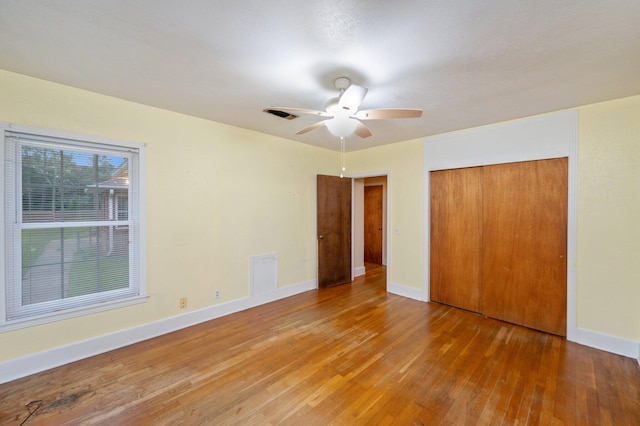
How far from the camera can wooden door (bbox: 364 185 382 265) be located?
22.1 ft

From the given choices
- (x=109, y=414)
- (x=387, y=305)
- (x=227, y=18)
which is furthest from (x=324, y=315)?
(x=227, y=18)

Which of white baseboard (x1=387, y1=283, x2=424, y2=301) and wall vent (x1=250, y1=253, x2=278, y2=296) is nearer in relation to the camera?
wall vent (x1=250, y1=253, x2=278, y2=296)

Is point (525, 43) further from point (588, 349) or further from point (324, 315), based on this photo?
point (324, 315)

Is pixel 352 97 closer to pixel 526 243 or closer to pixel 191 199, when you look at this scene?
pixel 191 199

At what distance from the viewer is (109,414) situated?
1.82 meters

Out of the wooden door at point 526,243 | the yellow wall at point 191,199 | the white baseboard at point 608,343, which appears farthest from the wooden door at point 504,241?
the yellow wall at point 191,199

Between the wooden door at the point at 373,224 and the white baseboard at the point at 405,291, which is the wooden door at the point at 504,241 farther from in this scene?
the wooden door at the point at 373,224

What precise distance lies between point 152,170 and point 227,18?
206cm

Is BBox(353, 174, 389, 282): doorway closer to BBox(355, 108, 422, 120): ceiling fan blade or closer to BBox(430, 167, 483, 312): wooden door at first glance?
BBox(430, 167, 483, 312): wooden door

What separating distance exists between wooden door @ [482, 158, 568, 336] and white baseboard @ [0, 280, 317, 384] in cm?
327

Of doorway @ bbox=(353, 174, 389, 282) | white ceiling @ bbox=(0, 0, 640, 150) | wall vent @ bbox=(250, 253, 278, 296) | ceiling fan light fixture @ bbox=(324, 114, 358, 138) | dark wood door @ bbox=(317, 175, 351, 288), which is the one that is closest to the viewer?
white ceiling @ bbox=(0, 0, 640, 150)

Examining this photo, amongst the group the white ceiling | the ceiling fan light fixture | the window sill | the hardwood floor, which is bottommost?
the hardwood floor

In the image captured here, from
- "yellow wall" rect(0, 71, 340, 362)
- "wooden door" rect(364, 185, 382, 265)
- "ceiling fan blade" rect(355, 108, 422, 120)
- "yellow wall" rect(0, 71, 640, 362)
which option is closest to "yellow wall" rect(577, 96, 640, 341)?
"yellow wall" rect(0, 71, 640, 362)

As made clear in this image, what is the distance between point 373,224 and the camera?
6867mm
